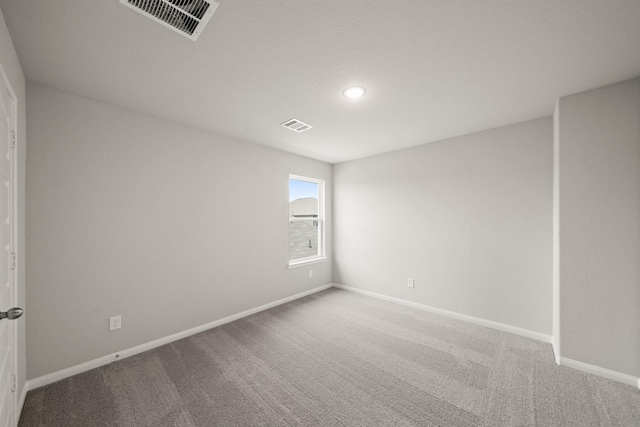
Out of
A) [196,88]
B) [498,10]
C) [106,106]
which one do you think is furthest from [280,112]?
[498,10]

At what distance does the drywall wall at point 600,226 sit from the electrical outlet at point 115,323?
4.14 meters

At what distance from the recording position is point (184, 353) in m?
2.41

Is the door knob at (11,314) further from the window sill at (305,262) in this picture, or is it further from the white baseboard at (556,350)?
the white baseboard at (556,350)

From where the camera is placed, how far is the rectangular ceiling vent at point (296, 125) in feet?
9.01

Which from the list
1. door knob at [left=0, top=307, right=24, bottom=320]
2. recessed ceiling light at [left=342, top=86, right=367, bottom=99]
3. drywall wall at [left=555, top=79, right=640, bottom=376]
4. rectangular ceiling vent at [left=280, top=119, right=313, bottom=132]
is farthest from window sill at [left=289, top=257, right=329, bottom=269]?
drywall wall at [left=555, top=79, right=640, bottom=376]

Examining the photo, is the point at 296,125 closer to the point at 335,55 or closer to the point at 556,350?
the point at 335,55

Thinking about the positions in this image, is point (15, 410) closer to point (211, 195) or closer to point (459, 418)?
point (211, 195)

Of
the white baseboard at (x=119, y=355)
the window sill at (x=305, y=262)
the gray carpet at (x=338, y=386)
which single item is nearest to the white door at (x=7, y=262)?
the gray carpet at (x=338, y=386)

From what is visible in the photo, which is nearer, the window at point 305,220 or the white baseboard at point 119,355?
the white baseboard at point 119,355

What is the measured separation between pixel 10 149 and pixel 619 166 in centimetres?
450

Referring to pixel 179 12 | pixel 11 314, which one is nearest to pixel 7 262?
pixel 11 314

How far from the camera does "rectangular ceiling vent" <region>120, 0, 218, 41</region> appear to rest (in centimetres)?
126

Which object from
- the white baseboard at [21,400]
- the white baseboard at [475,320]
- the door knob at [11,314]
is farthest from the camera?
the white baseboard at [475,320]

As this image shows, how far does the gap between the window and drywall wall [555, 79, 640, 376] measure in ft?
10.8
